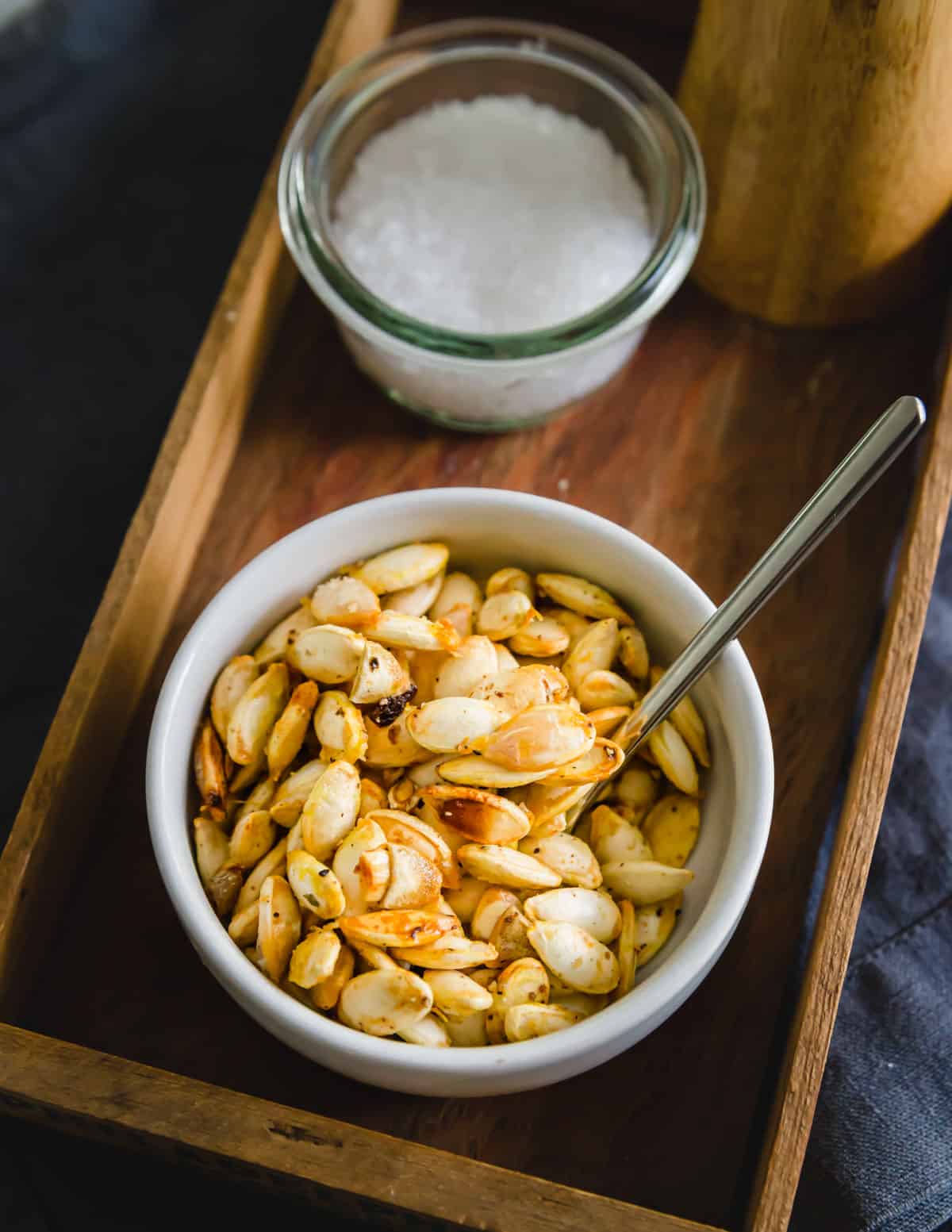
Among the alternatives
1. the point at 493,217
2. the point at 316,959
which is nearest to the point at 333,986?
the point at 316,959

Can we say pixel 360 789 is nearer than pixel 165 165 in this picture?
Yes

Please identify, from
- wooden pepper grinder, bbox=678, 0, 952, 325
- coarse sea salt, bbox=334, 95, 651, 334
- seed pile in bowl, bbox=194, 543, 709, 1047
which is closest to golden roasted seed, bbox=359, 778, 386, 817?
seed pile in bowl, bbox=194, 543, 709, 1047

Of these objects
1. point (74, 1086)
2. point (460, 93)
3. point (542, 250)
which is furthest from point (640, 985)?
point (460, 93)

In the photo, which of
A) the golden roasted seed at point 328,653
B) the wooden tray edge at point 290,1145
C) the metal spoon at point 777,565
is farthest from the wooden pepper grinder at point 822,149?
the wooden tray edge at point 290,1145

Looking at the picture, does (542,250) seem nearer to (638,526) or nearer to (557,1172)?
(638,526)

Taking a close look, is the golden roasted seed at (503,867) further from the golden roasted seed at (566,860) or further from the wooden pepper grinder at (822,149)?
the wooden pepper grinder at (822,149)

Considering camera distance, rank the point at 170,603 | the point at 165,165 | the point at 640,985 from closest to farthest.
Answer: the point at 640,985
the point at 170,603
the point at 165,165
